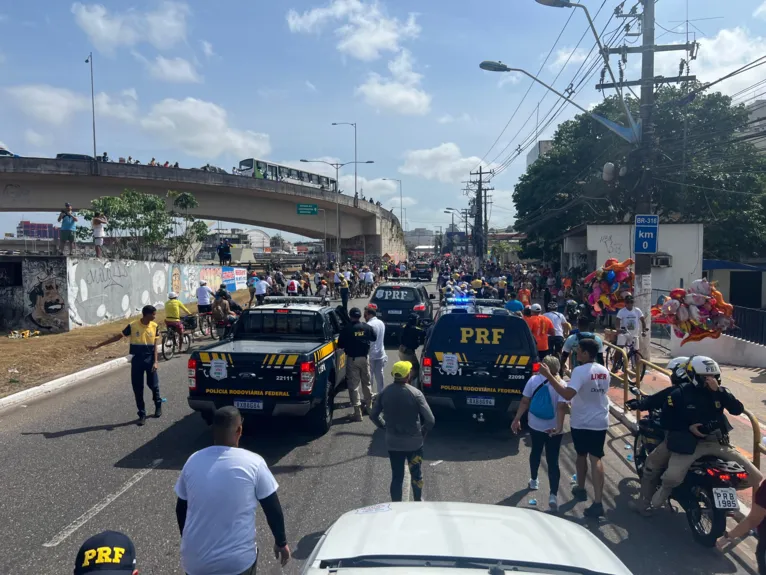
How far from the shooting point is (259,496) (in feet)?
11.4

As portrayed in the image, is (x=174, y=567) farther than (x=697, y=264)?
No

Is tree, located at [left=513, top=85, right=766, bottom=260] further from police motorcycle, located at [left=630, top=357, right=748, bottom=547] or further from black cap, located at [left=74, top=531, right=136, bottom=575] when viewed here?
black cap, located at [left=74, top=531, right=136, bottom=575]

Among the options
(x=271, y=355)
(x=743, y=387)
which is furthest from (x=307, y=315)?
(x=743, y=387)

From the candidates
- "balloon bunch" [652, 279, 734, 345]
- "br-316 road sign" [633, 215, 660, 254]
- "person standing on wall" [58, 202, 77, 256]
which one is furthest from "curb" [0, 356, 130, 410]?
"balloon bunch" [652, 279, 734, 345]

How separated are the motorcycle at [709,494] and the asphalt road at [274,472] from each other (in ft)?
0.71

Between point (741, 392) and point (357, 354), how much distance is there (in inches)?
296

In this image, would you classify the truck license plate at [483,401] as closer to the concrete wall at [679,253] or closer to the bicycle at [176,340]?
the bicycle at [176,340]

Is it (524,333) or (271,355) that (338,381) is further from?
(524,333)

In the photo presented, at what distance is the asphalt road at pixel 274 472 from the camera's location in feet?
17.0

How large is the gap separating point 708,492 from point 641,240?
7.99 m

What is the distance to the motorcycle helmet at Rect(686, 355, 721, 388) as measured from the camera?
5410 millimetres

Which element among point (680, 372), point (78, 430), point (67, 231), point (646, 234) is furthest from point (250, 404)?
point (67, 231)

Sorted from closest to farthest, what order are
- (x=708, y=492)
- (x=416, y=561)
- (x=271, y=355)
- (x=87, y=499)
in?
1. (x=416, y=561)
2. (x=708, y=492)
3. (x=87, y=499)
4. (x=271, y=355)

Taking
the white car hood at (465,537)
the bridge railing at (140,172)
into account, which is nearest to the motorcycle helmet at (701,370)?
the white car hood at (465,537)
